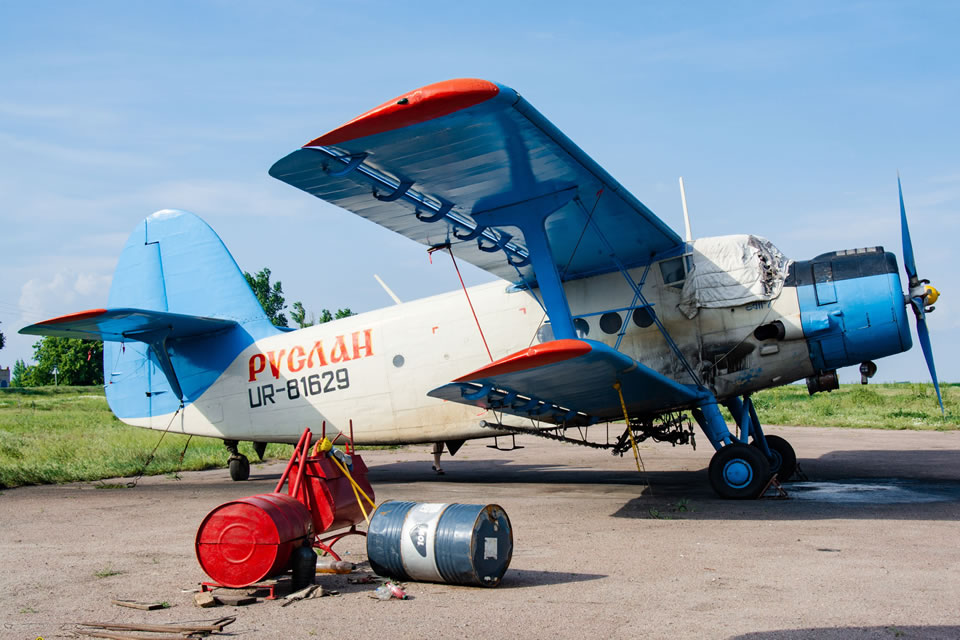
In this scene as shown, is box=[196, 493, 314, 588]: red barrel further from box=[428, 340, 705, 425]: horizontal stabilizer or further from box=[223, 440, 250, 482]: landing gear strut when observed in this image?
box=[223, 440, 250, 482]: landing gear strut

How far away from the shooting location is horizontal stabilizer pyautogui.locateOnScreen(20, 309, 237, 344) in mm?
10664

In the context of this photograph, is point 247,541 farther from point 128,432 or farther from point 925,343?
point 128,432

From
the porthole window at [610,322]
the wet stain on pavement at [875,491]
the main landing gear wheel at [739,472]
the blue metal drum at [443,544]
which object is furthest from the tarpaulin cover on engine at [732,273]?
the blue metal drum at [443,544]

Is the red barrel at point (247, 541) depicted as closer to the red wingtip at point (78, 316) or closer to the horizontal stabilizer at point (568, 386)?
the horizontal stabilizer at point (568, 386)

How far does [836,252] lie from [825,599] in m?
6.18

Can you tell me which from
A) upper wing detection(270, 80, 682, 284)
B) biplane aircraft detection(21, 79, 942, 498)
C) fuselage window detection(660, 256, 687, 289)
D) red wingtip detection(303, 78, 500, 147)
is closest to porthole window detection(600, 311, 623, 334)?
biplane aircraft detection(21, 79, 942, 498)

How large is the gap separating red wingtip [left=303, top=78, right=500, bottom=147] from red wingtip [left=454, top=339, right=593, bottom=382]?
234 centimetres

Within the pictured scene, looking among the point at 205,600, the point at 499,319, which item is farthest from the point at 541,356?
the point at 499,319

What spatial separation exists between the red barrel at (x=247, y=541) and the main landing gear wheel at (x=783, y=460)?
27.2 ft

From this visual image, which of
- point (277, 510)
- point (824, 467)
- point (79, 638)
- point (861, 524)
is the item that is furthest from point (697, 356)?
point (79, 638)

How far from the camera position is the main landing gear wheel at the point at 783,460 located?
11.2 m

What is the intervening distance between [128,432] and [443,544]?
2337cm

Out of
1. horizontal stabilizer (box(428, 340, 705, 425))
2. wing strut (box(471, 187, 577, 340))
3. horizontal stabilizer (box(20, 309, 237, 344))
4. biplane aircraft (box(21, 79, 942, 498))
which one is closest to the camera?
horizontal stabilizer (box(428, 340, 705, 425))

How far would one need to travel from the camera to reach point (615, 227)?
9.44 m
